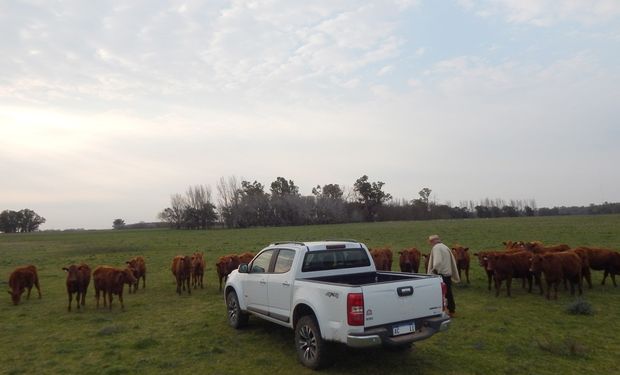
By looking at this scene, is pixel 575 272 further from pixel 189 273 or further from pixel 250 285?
pixel 189 273

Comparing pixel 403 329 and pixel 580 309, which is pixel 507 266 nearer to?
pixel 580 309

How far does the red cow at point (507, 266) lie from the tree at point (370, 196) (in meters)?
104

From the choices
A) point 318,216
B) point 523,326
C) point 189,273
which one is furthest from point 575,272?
point 318,216

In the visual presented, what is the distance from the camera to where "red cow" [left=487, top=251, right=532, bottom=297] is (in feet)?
42.7

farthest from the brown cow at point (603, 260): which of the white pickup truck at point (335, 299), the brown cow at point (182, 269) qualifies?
the brown cow at point (182, 269)

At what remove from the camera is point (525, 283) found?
48.4 feet

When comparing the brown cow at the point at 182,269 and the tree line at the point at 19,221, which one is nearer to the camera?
the brown cow at the point at 182,269

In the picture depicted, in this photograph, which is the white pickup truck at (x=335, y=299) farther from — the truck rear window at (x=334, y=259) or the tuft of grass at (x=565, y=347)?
the tuft of grass at (x=565, y=347)

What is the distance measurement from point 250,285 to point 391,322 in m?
3.73

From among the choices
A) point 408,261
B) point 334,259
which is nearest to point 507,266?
point 408,261

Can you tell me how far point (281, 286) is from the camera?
317 inches

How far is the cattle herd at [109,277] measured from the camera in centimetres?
1266

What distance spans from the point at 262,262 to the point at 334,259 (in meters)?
1.73

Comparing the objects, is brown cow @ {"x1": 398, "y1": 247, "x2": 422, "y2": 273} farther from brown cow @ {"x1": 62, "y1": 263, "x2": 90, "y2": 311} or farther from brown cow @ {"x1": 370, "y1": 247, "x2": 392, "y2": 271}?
brown cow @ {"x1": 62, "y1": 263, "x2": 90, "y2": 311}
